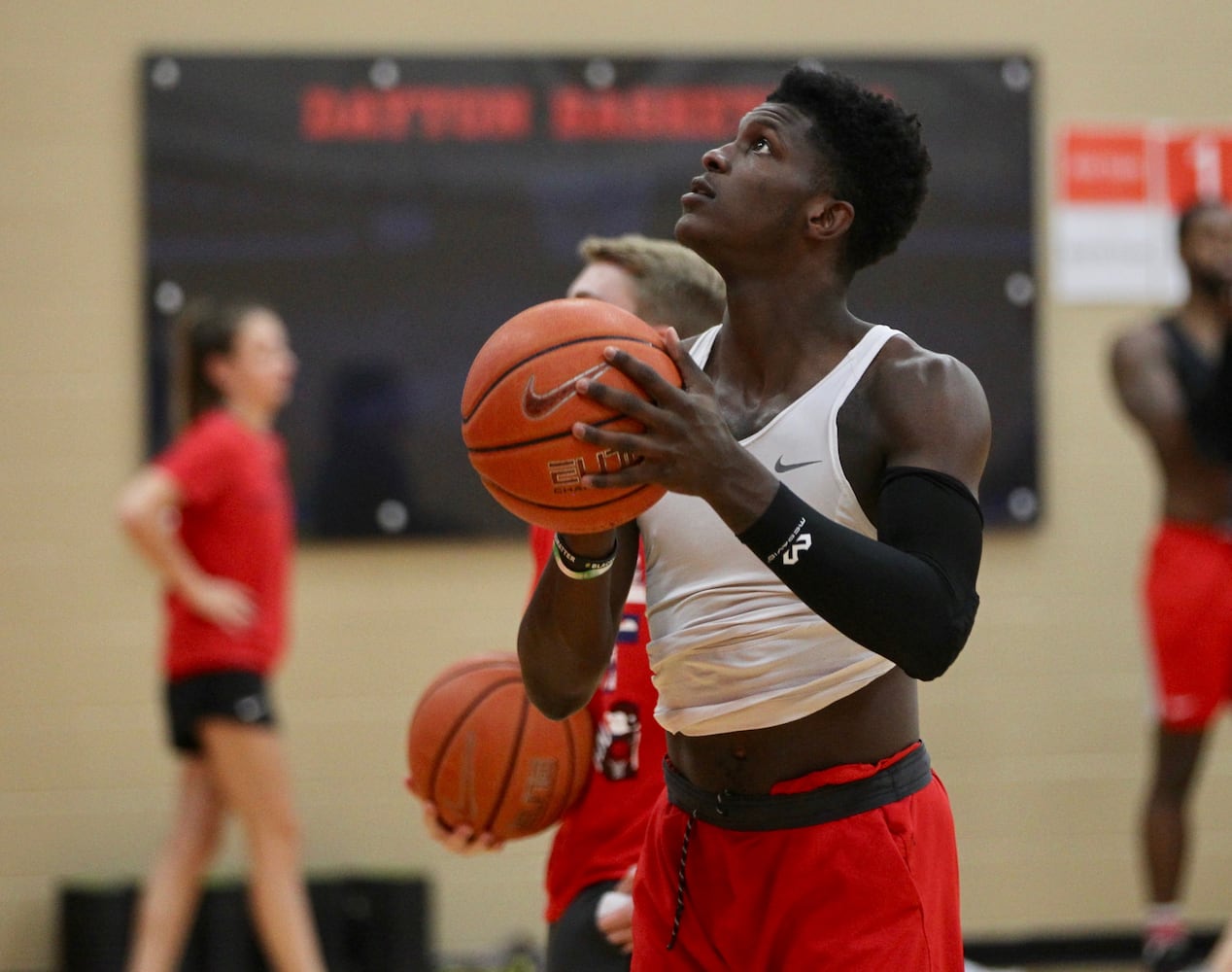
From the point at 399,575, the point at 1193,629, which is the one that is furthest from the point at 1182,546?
the point at 399,575

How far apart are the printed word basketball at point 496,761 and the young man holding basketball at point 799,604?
0.36 meters

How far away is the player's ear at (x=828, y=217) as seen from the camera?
219 centimetres

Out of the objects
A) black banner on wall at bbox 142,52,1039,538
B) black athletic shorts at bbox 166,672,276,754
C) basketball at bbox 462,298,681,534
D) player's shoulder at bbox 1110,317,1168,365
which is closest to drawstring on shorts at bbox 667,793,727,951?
basketball at bbox 462,298,681,534

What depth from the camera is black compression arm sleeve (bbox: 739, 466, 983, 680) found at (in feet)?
6.00

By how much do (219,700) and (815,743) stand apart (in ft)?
9.96

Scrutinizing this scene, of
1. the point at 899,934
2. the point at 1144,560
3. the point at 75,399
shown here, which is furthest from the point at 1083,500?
the point at 899,934

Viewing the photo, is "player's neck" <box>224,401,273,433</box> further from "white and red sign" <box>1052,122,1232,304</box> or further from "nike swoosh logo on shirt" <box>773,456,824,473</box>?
"nike swoosh logo on shirt" <box>773,456,824,473</box>

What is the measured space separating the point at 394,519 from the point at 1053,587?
2.26 m

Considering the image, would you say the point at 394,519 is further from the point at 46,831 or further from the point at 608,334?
the point at 608,334

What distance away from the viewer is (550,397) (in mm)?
1866

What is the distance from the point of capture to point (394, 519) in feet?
18.2

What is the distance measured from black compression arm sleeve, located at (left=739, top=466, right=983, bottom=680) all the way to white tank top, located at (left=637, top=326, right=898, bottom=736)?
0.13 meters

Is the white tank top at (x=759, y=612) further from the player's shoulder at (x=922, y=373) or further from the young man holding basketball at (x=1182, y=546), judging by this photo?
the young man holding basketball at (x=1182, y=546)

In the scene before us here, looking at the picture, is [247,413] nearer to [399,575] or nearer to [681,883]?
[399,575]
